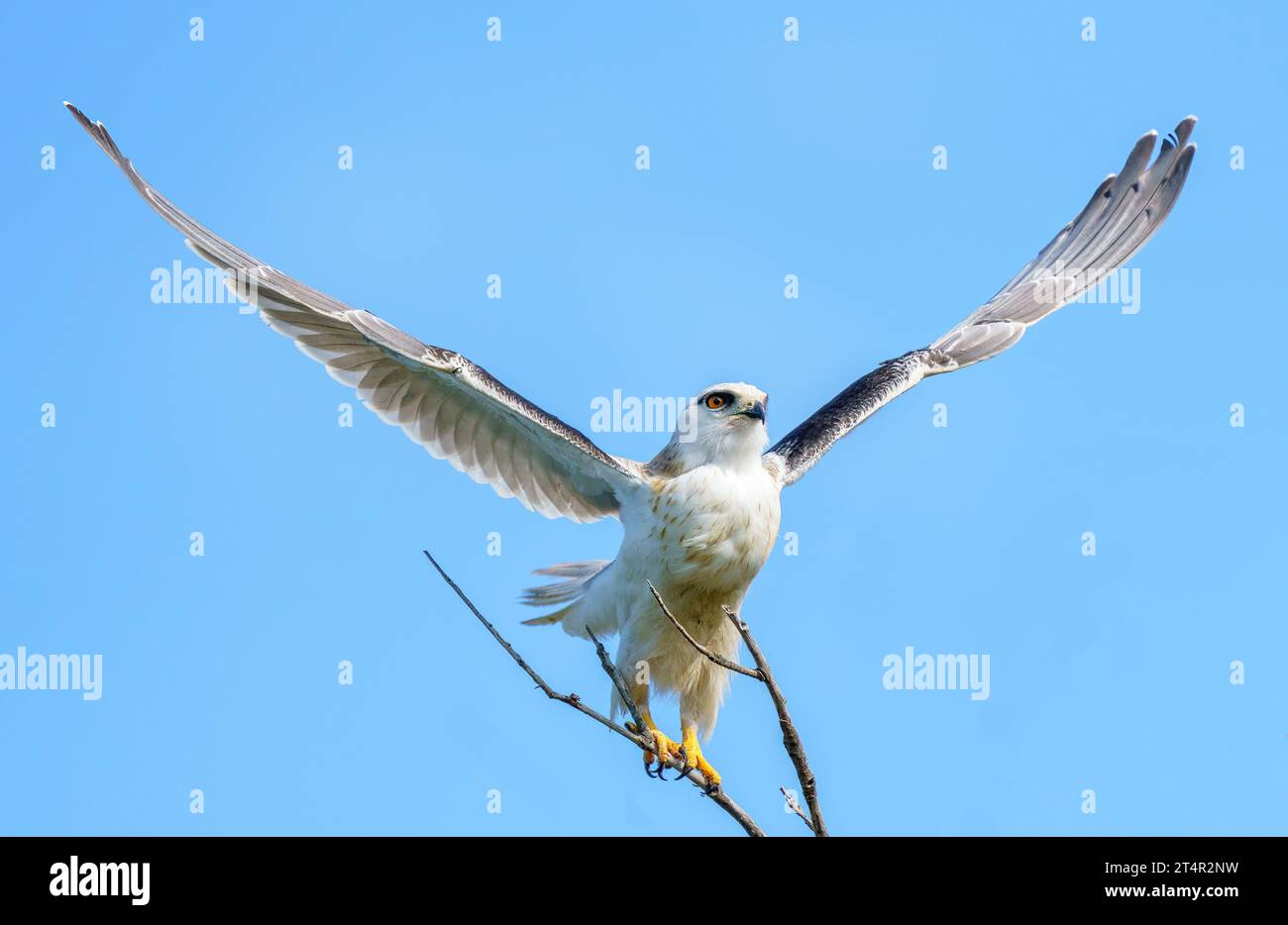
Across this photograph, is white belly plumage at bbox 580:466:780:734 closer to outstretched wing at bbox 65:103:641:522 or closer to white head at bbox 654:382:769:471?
white head at bbox 654:382:769:471

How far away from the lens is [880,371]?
9.98m

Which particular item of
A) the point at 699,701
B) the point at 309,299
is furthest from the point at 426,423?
the point at 699,701

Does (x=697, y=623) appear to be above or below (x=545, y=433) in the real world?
below

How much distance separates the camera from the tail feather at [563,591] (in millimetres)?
8922

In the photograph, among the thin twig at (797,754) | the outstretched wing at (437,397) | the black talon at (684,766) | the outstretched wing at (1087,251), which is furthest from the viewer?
the outstretched wing at (1087,251)

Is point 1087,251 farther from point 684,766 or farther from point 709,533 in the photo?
point 684,766

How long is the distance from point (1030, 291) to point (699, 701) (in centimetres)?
485

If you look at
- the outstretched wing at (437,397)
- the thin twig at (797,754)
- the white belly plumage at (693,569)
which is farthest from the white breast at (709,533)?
the thin twig at (797,754)

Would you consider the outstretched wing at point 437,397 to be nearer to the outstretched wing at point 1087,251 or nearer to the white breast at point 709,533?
the white breast at point 709,533

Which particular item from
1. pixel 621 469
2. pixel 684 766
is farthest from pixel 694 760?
pixel 621 469

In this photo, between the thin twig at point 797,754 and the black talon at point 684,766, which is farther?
the black talon at point 684,766

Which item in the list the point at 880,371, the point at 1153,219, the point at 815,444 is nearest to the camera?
the point at 815,444
